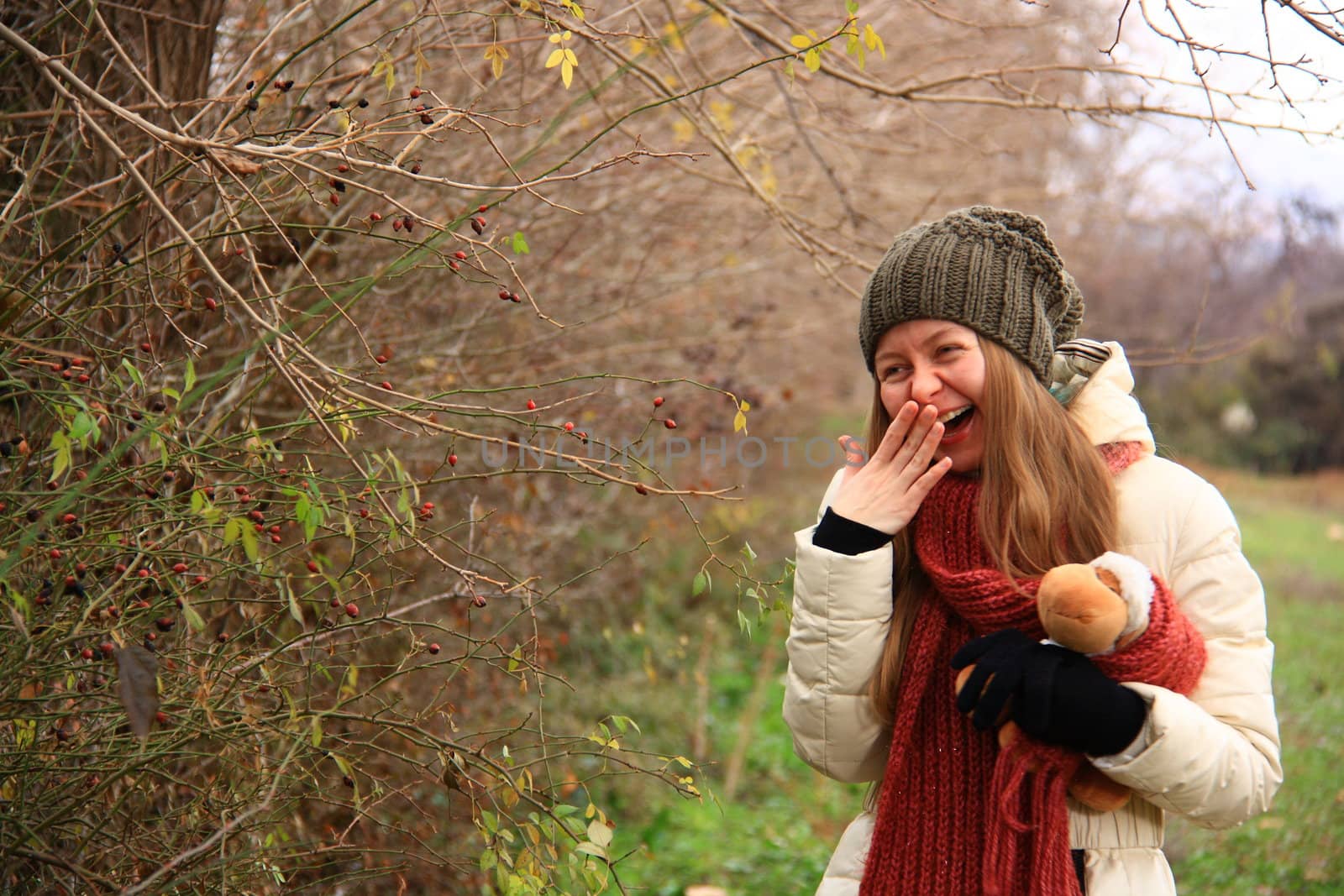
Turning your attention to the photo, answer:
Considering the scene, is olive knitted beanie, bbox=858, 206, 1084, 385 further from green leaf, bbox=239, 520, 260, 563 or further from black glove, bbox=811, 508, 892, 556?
green leaf, bbox=239, 520, 260, 563

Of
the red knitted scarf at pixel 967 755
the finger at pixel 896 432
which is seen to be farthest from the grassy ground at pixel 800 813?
the finger at pixel 896 432

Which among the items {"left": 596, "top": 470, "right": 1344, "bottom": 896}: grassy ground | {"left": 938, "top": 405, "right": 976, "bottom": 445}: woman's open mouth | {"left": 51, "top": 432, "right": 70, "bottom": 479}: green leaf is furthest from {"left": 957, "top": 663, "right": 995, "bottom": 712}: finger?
{"left": 596, "top": 470, "right": 1344, "bottom": 896}: grassy ground

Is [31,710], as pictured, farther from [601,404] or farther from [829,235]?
[829,235]

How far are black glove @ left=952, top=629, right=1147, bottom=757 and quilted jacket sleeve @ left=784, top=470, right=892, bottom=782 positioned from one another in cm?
27

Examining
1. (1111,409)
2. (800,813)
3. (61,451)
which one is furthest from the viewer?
(800,813)

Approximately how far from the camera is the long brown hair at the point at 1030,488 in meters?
1.93

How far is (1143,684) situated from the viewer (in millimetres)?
1731

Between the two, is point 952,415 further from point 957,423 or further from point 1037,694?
point 1037,694

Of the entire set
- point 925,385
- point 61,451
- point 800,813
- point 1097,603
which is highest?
point 925,385

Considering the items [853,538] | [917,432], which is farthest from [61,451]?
[917,432]

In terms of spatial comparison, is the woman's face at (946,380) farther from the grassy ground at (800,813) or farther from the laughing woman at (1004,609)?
the grassy ground at (800,813)

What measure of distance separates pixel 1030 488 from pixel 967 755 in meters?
0.49

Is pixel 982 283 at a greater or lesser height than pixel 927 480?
greater

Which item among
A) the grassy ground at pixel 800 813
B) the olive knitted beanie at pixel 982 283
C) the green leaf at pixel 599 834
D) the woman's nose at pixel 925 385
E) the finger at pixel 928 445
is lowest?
the grassy ground at pixel 800 813
